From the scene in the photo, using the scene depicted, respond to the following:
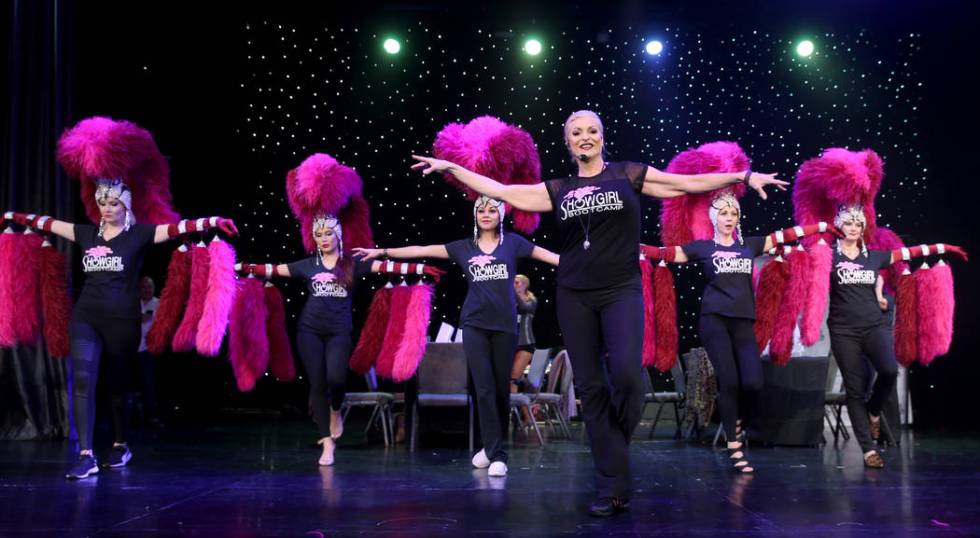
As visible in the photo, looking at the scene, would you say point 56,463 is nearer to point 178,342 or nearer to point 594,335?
point 178,342

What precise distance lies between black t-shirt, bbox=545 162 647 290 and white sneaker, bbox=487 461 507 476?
1.77 m

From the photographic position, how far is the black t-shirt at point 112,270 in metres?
5.31

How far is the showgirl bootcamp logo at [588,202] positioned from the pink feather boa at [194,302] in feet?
10.2

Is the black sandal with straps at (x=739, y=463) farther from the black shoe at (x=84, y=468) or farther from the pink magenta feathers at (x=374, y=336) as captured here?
the black shoe at (x=84, y=468)

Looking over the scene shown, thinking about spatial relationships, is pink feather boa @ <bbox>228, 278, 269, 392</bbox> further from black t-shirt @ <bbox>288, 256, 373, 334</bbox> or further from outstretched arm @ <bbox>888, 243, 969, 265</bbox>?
outstretched arm @ <bbox>888, 243, 969, 265</bbox>

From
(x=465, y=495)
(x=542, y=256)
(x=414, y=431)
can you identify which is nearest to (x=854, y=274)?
(x=542, y=256)

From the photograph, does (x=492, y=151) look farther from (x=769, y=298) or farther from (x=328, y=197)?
(x=769, y=298)

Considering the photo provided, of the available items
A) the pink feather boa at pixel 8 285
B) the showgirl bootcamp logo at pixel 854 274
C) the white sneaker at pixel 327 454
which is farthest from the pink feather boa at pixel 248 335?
the showgirl bootcamp logo at pixel 854 274

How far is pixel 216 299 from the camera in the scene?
5781 millimetres

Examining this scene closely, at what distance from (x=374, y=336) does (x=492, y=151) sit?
1.83 meters

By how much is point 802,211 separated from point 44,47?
6.80 meters

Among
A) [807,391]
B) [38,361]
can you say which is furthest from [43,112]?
[807,391]

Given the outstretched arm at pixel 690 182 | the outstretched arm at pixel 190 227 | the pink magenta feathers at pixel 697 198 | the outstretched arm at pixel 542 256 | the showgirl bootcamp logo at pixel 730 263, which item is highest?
the pink magenta feathers at pixel 697 198

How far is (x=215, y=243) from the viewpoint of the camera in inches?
233
